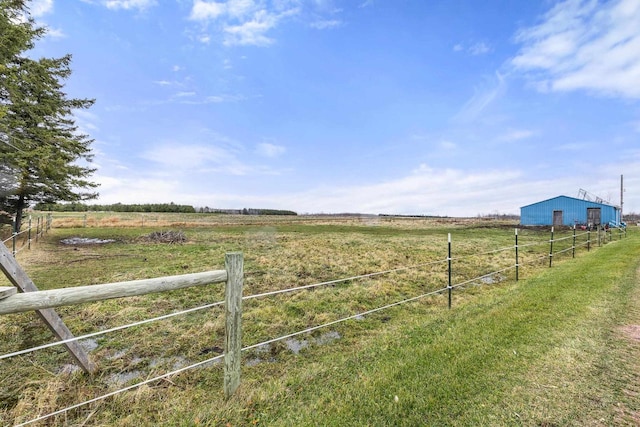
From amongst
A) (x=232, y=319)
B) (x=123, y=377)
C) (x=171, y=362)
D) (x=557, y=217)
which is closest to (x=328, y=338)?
(x=171, y=362)

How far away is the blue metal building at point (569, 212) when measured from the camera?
33906 millimetres

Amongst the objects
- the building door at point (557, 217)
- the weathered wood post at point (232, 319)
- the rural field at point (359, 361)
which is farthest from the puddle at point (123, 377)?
the building door at point (557, 217)

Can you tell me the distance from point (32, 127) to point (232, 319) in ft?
75.3

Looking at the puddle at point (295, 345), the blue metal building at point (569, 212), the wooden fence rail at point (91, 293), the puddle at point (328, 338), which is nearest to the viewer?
the wooden fence rail at point (91, 293)

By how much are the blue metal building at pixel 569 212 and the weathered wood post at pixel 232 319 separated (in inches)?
1622

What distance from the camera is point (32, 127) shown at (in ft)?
58.0

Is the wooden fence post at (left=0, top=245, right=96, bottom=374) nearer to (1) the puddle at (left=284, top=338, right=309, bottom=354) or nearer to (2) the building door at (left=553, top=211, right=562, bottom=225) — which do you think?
(1) the puddle at (left=284, top=338, right=309, bottom=354)

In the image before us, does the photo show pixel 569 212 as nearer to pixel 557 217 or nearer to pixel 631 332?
pixel 557 217

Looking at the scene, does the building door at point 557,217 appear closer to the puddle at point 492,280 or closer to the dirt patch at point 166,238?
the puddle at point 492,280

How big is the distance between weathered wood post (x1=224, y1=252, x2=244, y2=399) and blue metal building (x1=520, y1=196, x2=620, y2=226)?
41.2m

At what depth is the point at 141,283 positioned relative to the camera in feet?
7.96

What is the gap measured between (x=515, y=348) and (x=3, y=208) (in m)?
26.5

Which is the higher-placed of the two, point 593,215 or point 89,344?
point 593,215

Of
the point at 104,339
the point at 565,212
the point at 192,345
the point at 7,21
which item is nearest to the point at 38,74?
the point at 7,21
